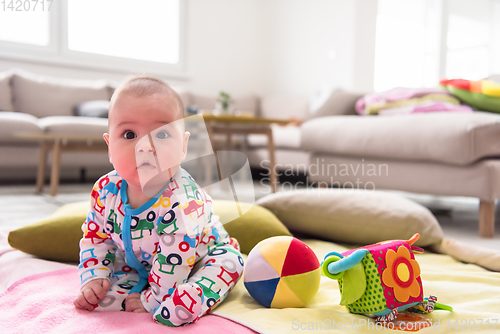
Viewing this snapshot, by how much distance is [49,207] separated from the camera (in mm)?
1736

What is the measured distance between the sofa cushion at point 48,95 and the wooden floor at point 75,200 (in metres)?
0.96

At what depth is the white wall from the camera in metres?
4.08

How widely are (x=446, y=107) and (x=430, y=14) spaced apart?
3061mm

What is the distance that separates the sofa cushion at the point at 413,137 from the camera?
1420 millimetres

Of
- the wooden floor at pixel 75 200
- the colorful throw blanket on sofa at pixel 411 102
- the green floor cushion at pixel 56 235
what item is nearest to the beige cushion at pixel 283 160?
the colorful throw blanket on sofa at pixel 411 102

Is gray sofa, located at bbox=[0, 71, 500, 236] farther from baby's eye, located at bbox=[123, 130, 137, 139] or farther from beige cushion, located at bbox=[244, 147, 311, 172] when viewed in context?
baby's eye, located at bbox=[123, 130, 137, 139]

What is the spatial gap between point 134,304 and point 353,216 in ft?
2.19

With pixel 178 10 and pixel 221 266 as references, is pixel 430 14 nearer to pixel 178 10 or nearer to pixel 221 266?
pixel 178 10

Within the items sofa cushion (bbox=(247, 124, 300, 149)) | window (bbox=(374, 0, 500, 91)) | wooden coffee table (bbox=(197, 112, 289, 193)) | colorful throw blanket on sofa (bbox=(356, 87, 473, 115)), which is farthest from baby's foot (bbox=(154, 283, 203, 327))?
window (bbox=(374, 0, 500, 91))

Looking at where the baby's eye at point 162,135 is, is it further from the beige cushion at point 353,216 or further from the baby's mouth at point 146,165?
the beige cushion at point 353,216

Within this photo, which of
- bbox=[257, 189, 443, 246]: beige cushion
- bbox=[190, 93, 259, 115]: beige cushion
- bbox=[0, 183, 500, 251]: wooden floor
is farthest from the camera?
bbox=[190, 93, 259, 115]: beige cushion

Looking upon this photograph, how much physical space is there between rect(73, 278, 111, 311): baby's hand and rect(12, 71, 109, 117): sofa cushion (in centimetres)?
251

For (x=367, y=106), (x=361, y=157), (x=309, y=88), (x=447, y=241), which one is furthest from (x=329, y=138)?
(x=309, y=88)

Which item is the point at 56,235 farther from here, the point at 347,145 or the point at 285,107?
the point at 285,107
